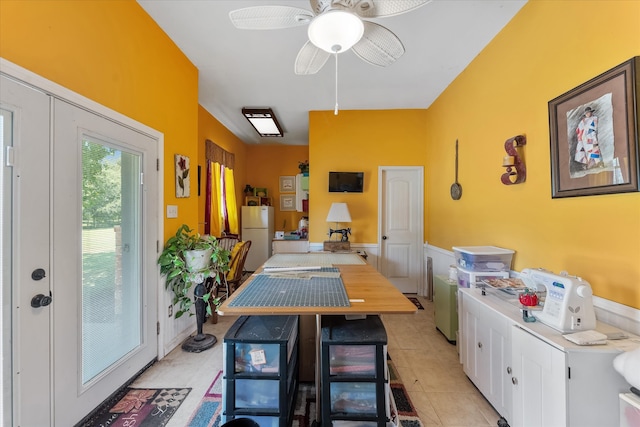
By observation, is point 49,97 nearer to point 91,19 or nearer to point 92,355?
point 91,19

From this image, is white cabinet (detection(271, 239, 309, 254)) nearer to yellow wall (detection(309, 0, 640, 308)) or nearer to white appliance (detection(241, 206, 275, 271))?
white appliance (detection(241, 206, 275, 271))

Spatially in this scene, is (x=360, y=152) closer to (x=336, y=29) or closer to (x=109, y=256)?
(x=336, y=29)

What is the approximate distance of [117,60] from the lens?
1.88 m

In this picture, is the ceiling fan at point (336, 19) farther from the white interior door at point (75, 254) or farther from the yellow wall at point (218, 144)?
the yellow wall at point (218, 144)

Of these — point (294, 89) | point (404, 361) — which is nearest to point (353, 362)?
point (404, 361)

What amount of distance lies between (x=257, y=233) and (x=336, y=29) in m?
4.62

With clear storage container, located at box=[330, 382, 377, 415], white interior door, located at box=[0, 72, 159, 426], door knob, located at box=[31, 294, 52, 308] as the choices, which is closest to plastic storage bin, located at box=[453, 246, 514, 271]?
Result: clear storage container, located at box=[330, 382, 377, 415]

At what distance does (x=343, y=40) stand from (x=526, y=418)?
2243 millimetres

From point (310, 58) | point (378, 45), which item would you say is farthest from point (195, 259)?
point (378, 45)

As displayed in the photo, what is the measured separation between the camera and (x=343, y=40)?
56.6 inches

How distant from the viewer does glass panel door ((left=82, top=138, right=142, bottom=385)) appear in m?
1.68

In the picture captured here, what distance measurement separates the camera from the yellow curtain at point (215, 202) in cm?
434

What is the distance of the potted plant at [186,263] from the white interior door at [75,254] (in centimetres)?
14

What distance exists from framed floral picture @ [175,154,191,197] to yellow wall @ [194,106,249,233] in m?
1.30
